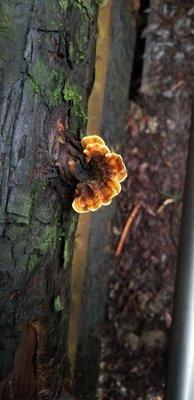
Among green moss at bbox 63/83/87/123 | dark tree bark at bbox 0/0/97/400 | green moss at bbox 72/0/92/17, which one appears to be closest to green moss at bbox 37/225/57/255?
dark tree bark at bbox 0/0/97/400

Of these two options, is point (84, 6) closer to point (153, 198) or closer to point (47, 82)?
point (47, 82)

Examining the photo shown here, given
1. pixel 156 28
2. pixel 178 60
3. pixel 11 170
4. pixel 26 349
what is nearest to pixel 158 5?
pixel 156 28

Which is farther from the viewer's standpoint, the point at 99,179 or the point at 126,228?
the point at 126,228

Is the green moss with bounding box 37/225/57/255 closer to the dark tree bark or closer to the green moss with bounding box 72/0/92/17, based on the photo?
the dark tree bark

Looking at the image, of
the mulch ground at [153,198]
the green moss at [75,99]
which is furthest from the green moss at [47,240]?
the mulch ground at [153,198]

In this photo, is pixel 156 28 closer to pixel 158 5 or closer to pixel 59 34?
pixel 158 5

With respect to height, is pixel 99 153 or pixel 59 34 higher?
pixel 59 34

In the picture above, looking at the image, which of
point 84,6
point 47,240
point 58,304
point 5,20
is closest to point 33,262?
point 47,240
